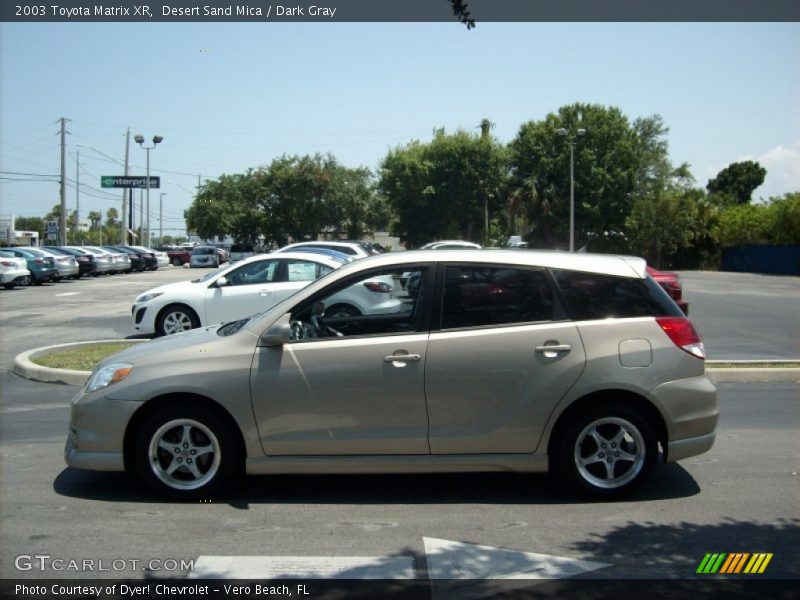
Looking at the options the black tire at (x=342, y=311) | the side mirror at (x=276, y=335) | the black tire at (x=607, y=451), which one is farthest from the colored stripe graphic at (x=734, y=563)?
the side mirror at (x=276, y=335)

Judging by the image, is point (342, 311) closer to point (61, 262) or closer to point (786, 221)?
point (61, 262)

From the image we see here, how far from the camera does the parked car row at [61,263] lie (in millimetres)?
31031

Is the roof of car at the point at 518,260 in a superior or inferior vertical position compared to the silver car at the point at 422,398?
superior

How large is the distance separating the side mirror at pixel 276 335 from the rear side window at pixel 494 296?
111 centimetres

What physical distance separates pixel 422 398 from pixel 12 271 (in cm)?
2899

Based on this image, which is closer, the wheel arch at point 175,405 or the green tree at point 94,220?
the wheel arch at point 175,405

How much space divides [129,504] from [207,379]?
1059mm

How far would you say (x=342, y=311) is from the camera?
19.5 ft

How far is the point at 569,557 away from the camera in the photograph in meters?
4.76

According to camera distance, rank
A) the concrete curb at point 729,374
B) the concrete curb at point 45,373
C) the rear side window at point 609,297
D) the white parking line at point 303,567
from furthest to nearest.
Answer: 1. the concrete curb at point 729,374
2. the concrete curb at point 45,373
3. the rear side window at point 609,297
4. the white parking line at point 303,567

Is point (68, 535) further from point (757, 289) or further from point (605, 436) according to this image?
point (757, 289)

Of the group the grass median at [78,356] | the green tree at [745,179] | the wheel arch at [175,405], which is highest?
the green tree at [745,179]

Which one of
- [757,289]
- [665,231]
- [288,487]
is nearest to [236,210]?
[665,231]

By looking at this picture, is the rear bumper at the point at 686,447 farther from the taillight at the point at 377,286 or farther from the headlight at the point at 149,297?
the headlight at the point at 149,297
